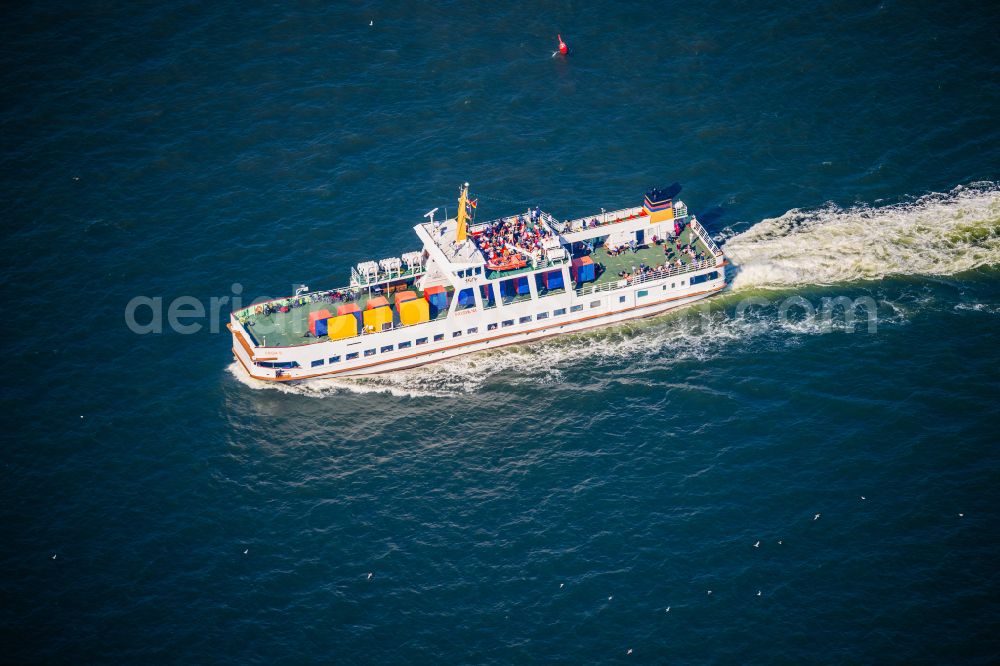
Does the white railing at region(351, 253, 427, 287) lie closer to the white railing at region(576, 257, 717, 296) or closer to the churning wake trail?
the white railing at region(576, 257, 717, 296)

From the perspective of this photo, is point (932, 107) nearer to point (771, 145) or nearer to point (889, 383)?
point (771, 145)

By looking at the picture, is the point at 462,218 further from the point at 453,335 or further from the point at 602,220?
the point at 602,220

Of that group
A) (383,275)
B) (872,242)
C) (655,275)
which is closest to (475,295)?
(383,275)

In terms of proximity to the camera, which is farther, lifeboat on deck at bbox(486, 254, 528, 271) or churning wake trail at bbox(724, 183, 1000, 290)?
churning wake trail at bbox(724, 183, 1000, 290)

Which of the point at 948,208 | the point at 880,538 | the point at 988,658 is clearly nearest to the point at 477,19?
the point at 948,208

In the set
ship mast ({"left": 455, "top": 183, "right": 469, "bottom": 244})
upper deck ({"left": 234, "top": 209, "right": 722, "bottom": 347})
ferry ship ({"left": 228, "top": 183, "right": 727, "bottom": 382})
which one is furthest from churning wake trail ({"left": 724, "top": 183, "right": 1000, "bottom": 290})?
ship mast ({"left": 455, "top": 183, "right": 469, "bottom": 244})
